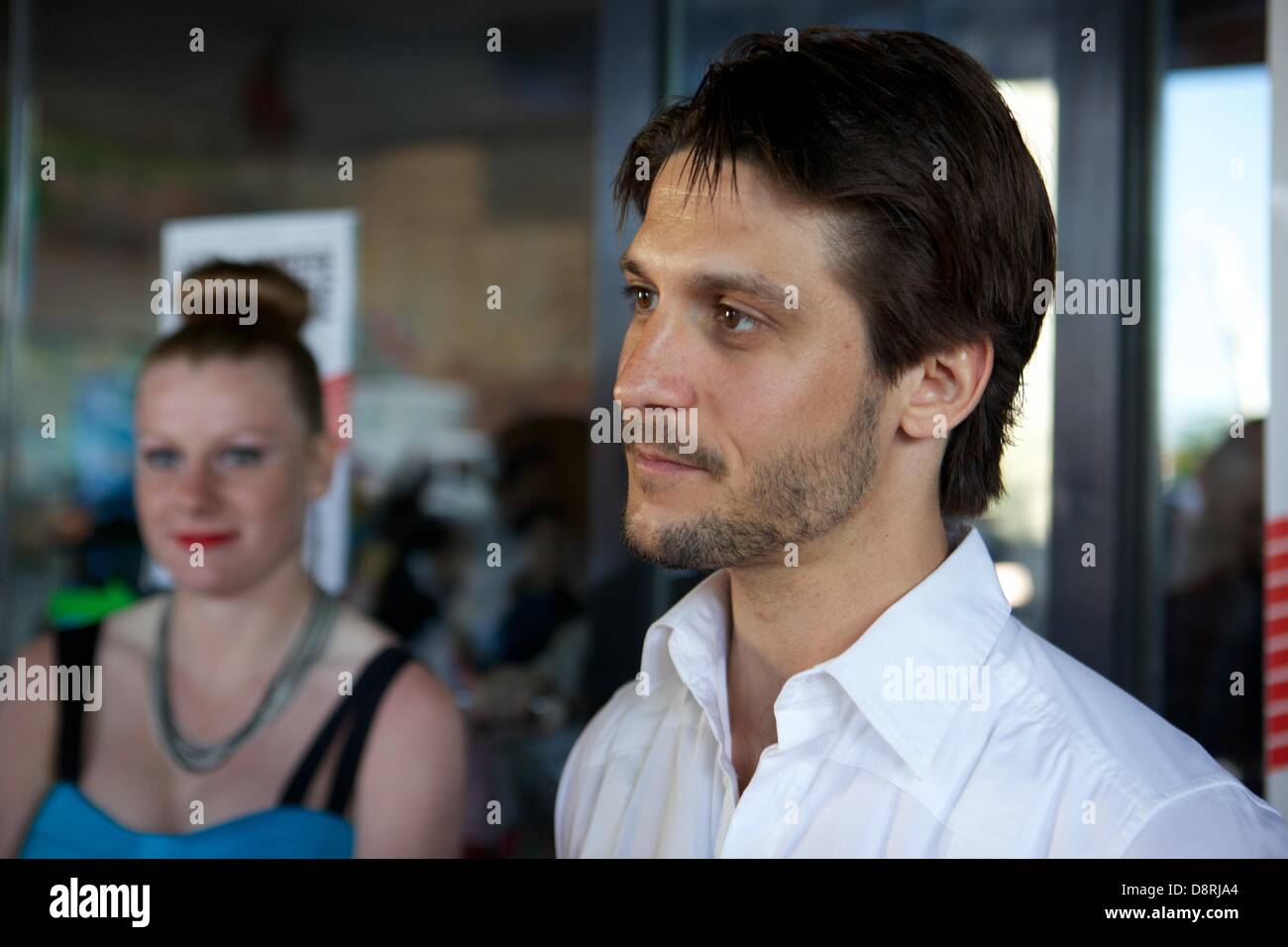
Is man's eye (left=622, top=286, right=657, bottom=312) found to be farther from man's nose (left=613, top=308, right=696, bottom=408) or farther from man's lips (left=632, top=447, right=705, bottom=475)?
man's lips (left=632, top=447, right=705, bottom=475)

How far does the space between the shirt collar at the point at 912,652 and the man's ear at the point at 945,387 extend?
152 mm

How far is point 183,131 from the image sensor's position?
4012mm

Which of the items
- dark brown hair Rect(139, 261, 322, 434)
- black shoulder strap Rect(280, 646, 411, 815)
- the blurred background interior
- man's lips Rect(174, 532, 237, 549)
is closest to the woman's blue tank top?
black shoulder strap Rect(280, 646, 411, 815)

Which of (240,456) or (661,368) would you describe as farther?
(240,456)

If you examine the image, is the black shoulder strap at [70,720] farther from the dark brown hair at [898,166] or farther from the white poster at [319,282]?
the dark brown hair at [898,166]

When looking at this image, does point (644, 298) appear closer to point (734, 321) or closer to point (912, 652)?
point (734, 321)

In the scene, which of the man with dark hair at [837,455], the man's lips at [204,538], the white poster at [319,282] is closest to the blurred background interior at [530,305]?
the white poster at [319,282]

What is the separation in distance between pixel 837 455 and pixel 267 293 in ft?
4.56

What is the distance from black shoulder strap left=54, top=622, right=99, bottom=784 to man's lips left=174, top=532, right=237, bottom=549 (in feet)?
0.92

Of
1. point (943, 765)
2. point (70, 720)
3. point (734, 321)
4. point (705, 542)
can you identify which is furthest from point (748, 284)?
point (70, 720)

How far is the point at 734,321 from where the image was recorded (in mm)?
1400

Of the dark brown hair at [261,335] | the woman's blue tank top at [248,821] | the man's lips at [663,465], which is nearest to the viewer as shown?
the man's lips at [663,465]

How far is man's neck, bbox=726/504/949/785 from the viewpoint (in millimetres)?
1438

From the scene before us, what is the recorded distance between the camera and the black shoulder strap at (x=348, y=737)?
2.01 m
